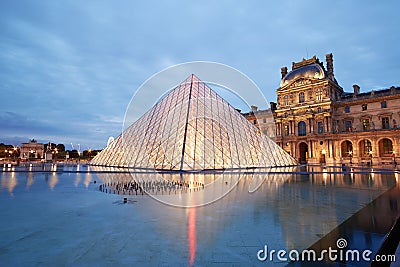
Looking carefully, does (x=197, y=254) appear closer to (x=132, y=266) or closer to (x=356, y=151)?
(x=132, y=266)

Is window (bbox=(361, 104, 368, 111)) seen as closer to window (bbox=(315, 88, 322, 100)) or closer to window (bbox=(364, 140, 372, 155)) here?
window (bbox=(364, 140, 372, 155))

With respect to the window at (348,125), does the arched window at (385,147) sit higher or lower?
lower

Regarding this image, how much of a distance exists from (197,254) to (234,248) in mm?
734

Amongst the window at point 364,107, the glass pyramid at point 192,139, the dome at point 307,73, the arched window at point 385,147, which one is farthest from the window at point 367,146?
the glass pyramid at point 192,139

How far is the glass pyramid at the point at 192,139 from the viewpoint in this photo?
25047mm

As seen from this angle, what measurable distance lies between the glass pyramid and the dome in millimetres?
25341

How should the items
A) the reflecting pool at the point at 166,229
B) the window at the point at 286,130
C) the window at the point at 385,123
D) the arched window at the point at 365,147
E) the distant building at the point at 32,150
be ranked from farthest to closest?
the distant building at the point at 32,150 < the window at the point at 286,130 < the arched window at the point at 365,147 < the window at the point at 385,123 < the reflecting pool at the point at 166,229

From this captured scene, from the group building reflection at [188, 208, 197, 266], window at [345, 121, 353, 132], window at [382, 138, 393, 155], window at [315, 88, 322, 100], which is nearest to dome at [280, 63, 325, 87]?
window at [315, 88, 322, 100]

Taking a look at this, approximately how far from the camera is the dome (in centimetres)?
5078

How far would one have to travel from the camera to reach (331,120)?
48.7 metres

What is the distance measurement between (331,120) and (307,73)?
11.8 metres

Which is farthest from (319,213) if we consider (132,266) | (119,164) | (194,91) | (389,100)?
(389,100)

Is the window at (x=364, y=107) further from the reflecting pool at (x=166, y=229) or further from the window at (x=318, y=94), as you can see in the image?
the reflecting pool at (x=166, y=229)

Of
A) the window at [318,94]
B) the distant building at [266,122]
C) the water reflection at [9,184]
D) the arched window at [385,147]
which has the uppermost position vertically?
the window at [318,94]
